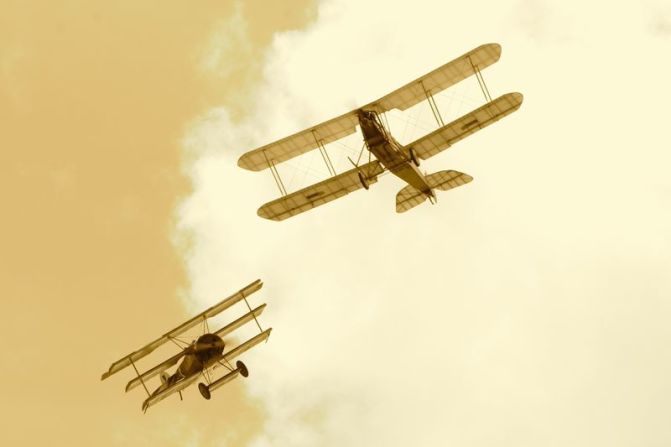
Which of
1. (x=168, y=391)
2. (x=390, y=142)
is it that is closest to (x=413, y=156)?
(x=390, y=142)

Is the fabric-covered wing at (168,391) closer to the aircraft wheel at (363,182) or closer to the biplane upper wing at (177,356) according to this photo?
the biplane upper wing at (177,356)

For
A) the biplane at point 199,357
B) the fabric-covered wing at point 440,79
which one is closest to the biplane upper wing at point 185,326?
the biplane at point 199,357

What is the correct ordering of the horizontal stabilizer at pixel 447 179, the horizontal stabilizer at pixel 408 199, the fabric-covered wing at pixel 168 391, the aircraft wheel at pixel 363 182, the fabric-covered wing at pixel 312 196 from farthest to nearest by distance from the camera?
the horizontal stabilizer at pixel 408 199, the horizontal stabilizer at pixel 447 179, the fabric-covered wing at pixel 312 196, the aircraft wheel at pixel 363 182, the fabric-covered wing at pixel 168 391

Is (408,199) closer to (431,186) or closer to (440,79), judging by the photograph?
(431,186)

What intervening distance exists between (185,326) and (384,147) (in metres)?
10.1

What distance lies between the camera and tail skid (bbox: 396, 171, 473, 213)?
4488cm

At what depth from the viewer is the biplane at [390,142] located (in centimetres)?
4131

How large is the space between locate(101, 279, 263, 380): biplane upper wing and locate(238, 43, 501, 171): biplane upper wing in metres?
5.04

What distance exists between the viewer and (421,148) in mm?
42375

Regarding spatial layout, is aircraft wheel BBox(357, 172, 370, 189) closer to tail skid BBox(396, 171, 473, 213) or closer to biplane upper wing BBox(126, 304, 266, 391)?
tail skid BBox(396, 171, 473, 213)

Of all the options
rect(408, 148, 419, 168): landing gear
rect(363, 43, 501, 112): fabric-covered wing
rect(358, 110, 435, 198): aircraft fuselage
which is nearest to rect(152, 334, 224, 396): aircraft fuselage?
rect(358, 110, 435, 198): aircraft fuselage

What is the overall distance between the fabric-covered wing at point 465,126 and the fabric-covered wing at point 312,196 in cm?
293

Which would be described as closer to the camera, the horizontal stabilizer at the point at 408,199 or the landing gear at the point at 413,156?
the landing gear at the point at 413,156

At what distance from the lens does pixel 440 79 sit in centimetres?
4225
